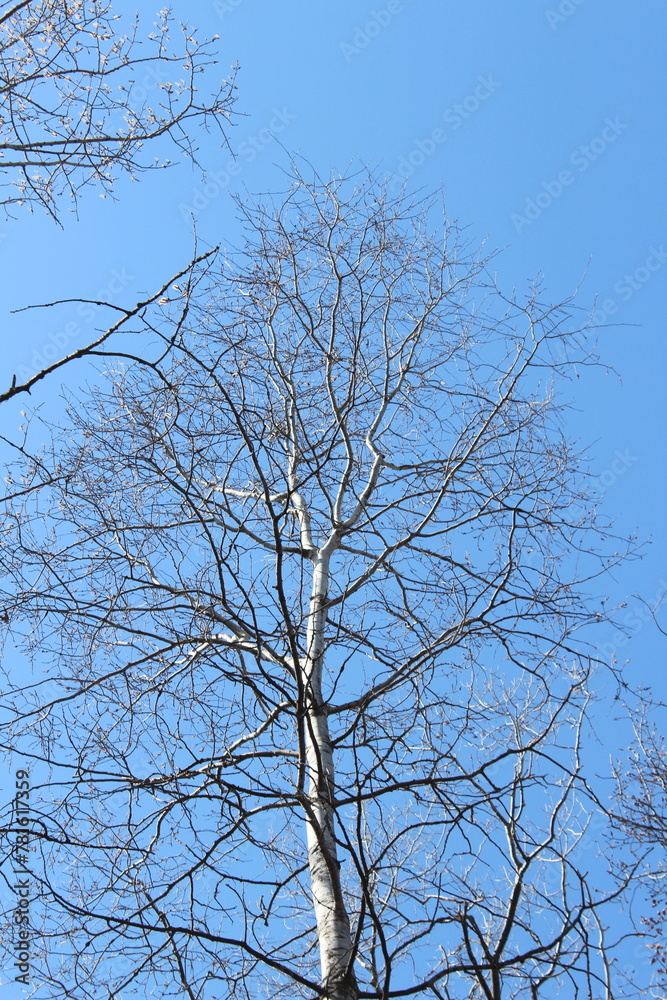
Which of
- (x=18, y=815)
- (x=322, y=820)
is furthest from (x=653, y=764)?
(x=18, y=815)

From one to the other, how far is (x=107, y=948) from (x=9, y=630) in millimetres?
1729

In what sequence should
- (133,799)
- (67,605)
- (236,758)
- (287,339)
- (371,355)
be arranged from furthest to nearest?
1. (371,355)
2. (287,339)
3. (67,605)
4. (133,799)
5. (236,758)

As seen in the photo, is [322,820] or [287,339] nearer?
[322,820]

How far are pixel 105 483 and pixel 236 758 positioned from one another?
1620mm

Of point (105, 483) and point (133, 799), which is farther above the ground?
point (105, 483)

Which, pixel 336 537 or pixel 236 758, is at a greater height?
pixel 336 537

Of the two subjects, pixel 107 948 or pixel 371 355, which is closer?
pixel 107 948

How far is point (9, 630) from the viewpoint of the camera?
4223 millimetres

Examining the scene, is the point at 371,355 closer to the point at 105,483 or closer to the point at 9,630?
the point at 105,483

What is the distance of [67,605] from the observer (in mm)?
4102

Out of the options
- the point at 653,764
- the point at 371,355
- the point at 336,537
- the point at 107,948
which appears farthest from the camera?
the point at 653,764

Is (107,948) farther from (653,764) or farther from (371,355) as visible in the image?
(653,764)

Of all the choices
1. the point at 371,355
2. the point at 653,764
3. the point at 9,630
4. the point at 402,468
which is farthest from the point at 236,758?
the point at 653,764

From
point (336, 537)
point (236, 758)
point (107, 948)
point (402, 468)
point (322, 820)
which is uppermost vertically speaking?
point (402, 468)
